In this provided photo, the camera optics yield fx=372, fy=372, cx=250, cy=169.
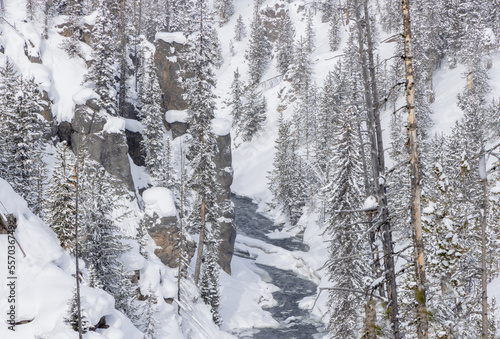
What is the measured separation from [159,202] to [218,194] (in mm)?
7419

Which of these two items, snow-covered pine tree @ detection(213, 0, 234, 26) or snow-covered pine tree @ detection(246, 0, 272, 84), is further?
snow-covered pine tree @ detection(213, 0, 234, 26)

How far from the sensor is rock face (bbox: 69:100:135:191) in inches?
1264

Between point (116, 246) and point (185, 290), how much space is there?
304 inches

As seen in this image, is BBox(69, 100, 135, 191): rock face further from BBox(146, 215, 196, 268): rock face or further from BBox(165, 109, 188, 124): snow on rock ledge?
BBox(165, 109, 188, 124): snow on rock ledge

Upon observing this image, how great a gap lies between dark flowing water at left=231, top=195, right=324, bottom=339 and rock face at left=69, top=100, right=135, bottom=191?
17266mm

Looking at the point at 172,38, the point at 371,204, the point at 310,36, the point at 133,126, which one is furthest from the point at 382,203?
the point at 310,36

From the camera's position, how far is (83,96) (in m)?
32.8

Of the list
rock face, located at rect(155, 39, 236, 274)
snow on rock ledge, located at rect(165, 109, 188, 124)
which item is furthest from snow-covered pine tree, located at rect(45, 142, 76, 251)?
snow on rock ledge, located at rect(165, 109, 188, 124)

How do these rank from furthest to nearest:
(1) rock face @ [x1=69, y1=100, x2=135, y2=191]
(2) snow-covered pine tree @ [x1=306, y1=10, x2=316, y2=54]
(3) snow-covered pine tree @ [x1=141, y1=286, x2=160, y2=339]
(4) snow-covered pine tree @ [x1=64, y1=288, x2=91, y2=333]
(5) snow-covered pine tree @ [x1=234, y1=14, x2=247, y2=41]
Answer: (5) snow-covered pine tree @ [x1=234, y1=14, x2=247, y2=41]
(2) snow-covered pine tree @ [x1=306, y1=10, x2=316, y2=54]
(1) rock face @ [x1=69, y1=100, x2=135, y2=191]
(3) snow-covered pine tree @ [x1=141, y1=286, x2=160, y2=339]
(4) snow-covered pine tree @ [x1=64, y1=288, x2=91, y2=333]

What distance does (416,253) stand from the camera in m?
6.73

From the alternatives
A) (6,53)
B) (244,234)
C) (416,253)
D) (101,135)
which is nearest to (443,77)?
(244,234)

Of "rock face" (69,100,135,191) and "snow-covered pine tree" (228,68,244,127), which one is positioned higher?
"snow-covered pine tree" (228,68,244,127)

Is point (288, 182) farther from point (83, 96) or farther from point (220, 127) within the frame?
point (83, 96)

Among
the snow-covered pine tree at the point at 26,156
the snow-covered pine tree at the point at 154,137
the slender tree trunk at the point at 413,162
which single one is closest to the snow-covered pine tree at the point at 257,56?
the snow-covered pine tree at the point at 154,137
